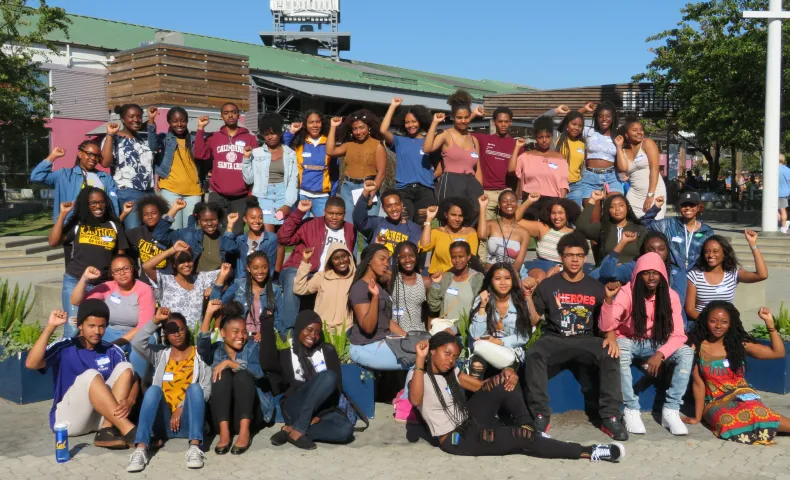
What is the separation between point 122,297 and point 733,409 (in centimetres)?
503

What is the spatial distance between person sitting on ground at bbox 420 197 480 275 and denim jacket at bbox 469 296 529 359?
3.66 feet

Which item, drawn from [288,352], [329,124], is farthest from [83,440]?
[329,124]

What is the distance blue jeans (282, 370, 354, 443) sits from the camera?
19.7 ft

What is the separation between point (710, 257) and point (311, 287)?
3532 mm

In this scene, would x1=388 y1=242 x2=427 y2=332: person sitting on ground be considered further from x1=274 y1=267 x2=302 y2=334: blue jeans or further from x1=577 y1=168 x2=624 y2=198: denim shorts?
x1=577 y1=168 x2=624 y2=198: denim shorts

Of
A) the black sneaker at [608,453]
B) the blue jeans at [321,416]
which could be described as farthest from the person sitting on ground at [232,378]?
the black sneaker at [608,453]

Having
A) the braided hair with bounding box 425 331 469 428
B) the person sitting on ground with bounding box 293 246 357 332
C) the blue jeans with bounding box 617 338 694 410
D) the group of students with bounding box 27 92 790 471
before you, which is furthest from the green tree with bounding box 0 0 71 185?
the blue jeans with bounding box 617 338 694 410

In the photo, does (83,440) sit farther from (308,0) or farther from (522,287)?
(308,0)

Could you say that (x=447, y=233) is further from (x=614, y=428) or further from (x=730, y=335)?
(x=730, y=335)

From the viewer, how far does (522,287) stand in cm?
699

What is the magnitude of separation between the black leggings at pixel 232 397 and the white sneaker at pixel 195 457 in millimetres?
324

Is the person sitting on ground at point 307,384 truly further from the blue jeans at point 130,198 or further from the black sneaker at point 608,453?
the blue jeans at point 130,198

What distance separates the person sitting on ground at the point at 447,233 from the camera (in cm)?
792

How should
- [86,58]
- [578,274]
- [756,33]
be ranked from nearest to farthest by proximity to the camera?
[578,274] < [756,33] < [86,58]
